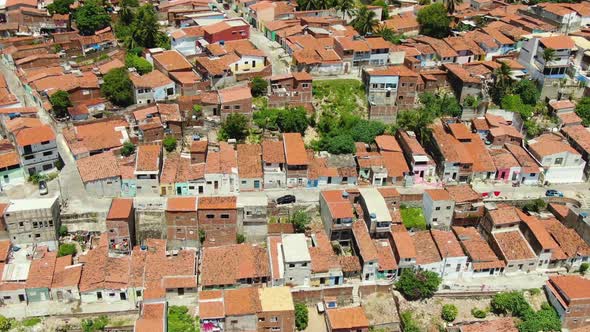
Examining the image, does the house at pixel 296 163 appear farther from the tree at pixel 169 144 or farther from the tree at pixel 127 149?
the tree at pixel 127 149

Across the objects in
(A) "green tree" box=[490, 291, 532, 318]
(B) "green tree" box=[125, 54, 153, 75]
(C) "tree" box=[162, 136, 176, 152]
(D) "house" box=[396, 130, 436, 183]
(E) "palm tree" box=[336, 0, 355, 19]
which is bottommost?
(A) "green tree" box=[490, 291, 532, 318]

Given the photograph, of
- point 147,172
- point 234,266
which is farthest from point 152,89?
point 234,266

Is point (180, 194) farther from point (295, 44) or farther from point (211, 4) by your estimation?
point (211, 4)

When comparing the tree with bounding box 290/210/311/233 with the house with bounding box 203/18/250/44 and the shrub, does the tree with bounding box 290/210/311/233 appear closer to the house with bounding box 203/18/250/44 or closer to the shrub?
the shrub

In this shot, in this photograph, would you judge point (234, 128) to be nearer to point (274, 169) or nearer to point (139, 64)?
point (274, 169)

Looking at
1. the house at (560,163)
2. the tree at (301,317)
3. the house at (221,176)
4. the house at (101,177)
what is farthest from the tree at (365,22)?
the tree at (301,317)

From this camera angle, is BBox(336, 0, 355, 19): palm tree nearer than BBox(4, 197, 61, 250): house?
No

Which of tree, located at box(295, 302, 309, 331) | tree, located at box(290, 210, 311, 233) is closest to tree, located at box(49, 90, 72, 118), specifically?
tree, located at box(290, 210, 311, 233)
